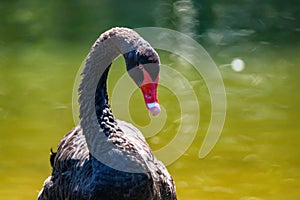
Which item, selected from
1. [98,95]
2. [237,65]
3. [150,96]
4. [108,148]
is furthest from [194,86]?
[150,96]

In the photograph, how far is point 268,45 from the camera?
21.6 ft

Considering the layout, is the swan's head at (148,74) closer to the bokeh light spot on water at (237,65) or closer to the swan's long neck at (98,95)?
the swan's long neck at (98,95)

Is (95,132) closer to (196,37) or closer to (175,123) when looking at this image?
(175,123)

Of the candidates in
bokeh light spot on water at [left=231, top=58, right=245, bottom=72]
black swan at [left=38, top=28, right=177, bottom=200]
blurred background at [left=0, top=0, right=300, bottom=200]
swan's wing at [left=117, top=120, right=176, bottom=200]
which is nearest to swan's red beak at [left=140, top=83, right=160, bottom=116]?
black swan at [left=38, top=28, right=177, bottom=200]

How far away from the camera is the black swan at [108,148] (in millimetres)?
2867

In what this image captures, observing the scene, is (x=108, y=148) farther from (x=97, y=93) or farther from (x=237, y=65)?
(x=237, y=65)

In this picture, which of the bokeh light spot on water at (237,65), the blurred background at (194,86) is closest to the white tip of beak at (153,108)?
the blurred background at (194,86)

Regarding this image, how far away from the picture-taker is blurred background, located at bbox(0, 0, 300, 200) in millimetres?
4434

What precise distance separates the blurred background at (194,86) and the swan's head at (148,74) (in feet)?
4.96

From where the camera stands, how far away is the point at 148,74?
2.78m

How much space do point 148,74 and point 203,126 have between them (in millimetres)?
2305

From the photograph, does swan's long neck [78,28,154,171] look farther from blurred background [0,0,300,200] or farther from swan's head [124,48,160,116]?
blurred background [0,0,300,200]

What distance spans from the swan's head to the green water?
4.97 ft

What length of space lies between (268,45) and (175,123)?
1804mm
